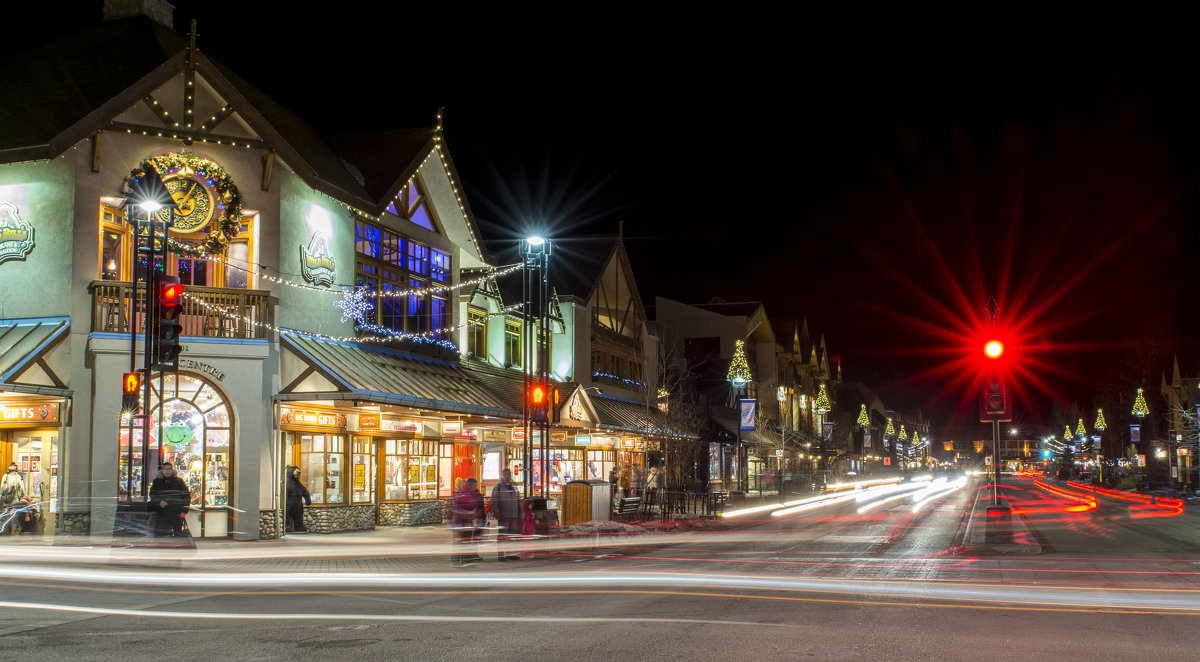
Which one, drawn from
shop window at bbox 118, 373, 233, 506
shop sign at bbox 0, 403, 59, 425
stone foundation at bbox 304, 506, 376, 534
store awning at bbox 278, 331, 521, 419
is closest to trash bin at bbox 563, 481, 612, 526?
store awning at bbox 278, 331, 521, 419

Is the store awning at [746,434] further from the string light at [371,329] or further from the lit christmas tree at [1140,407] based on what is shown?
the lit christmas tree at [1140,407]

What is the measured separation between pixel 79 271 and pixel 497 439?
1558 centimetres

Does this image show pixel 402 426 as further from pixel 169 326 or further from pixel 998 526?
pixel 998 526

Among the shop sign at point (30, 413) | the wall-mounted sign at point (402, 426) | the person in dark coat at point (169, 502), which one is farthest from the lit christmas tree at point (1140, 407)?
the shop sign at point (30, 413)

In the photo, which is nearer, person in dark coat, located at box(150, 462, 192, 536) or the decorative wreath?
person in dark coat, located at box(150, 462, 192, 536)

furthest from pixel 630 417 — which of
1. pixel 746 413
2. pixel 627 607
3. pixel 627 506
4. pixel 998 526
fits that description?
pixel 627 607

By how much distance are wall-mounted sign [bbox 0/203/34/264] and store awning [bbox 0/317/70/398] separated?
1.47 metres

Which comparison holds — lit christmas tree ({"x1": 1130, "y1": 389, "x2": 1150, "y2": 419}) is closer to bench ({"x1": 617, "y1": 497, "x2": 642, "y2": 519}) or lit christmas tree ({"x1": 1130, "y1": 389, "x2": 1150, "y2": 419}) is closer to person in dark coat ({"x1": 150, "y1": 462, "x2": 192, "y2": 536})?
bench ({"x1": 617, "y1": 497, "x2": 642, "y2": 519})

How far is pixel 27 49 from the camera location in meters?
27.1

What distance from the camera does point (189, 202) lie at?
960 inches

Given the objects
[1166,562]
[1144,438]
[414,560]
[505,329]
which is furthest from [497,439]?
[1144,438]

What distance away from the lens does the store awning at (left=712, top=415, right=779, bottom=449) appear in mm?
57156

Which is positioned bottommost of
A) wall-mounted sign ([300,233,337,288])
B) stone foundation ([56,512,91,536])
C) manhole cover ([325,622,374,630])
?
manhole cover ([325,622,374,630])

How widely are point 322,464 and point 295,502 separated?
169 cm
